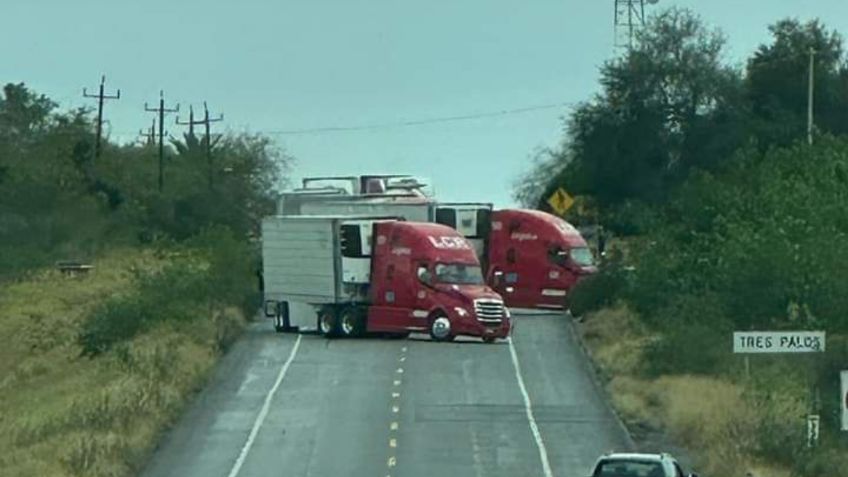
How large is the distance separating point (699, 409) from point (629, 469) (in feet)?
50.8

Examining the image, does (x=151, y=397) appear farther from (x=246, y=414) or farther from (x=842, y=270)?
(x=842, y=270)

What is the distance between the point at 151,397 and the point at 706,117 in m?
46.1

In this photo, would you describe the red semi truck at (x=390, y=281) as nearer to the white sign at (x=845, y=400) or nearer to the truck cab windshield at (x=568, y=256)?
the truck cab windshield at (x=568, y=256)

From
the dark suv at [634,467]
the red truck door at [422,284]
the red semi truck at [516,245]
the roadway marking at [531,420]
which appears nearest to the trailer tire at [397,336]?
the red truck door at [422,284]

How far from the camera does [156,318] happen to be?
219 feet

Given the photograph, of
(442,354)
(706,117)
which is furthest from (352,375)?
(706,117)

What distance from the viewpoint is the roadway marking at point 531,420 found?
4184 centimetres

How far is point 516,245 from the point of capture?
72.4 metres

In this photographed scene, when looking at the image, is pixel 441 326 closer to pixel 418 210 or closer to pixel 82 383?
pixel 418 210

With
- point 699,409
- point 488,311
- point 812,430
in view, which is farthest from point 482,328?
point 812,430

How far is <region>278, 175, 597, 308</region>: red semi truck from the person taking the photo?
237ft

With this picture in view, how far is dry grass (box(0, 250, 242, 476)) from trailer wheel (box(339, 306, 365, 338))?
3.54 meters

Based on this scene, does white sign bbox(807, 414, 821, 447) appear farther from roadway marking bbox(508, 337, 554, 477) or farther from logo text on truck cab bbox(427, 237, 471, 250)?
logo text on truck cab bbox(427, 237, 471, 250)

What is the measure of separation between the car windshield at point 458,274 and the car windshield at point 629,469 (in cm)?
3161
